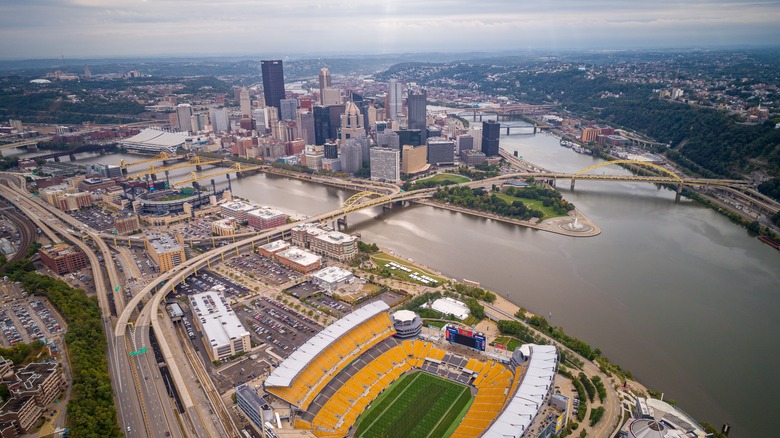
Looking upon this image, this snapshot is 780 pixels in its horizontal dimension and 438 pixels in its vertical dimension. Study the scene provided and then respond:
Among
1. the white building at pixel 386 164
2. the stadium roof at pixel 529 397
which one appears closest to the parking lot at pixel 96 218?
the white building at pixel 386 164

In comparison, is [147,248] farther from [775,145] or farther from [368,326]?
[775,145]

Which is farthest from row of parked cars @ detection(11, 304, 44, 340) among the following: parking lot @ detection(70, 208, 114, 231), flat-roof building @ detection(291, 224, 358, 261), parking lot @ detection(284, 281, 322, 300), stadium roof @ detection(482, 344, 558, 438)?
stadium roof @ detection(482, 344, 558, 438)

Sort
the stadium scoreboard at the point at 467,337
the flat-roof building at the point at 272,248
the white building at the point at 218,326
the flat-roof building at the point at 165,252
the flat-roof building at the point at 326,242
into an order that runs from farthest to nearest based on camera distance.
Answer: the flat-roof building at the point at 272,248 → the flat-roof building at the point at 326,242 → the flat-roof building at the point at 165,252 → the white building at the point at 218,326 → the stadium scoreboard at the point at 467,337

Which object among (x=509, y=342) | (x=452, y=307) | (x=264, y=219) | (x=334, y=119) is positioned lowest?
(x=509, y=342)

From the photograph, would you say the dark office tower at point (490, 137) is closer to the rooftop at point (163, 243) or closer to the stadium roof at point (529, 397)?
the rooftop at point (163, 243)

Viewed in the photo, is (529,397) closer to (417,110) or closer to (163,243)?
(163,243)

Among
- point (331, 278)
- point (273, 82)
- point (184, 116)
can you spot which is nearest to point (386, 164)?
point (331, 278)

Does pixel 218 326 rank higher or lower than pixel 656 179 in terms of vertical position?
lower
